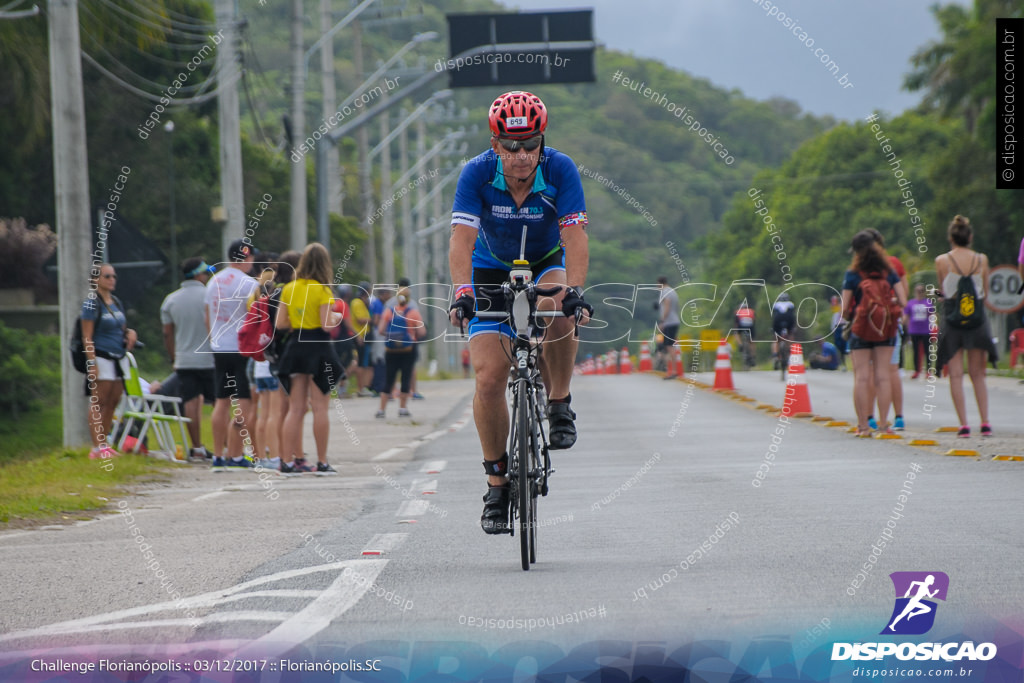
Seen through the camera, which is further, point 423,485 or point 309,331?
point 309,331

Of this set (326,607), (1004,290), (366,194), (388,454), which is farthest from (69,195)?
(366,194)

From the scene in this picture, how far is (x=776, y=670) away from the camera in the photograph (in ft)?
14.5

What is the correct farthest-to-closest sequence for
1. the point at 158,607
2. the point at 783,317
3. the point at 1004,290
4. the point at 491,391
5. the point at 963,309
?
the point at 783,317
the point at 1004,290
the point at 963,309
the point at 491,391
the point at 158,607

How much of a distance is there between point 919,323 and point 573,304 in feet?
65.2

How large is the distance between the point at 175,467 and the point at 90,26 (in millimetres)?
14601

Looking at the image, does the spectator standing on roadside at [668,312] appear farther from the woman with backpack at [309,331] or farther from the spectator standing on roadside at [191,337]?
the woman with backpack at [309,331]

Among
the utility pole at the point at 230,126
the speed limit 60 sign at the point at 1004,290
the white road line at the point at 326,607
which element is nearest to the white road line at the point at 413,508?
the white road line at the point at 326,607

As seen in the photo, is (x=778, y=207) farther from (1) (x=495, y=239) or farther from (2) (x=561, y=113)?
(1) (x=495, y=239)

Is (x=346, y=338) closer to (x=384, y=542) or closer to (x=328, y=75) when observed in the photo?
(x=384, y=542)

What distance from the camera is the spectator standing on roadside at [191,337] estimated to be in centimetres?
1421

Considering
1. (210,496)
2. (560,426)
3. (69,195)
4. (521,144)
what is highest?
(69,195)

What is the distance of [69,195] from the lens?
14.7 m

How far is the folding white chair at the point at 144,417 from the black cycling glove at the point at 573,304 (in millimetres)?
8173

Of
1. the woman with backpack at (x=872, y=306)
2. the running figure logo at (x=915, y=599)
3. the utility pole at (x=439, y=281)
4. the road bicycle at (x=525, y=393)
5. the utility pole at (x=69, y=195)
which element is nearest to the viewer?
the running figure logo at (x=915, y=599)
